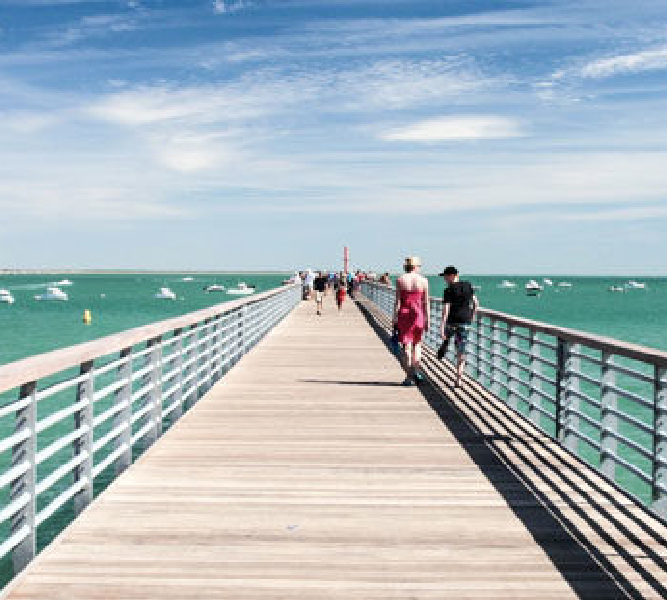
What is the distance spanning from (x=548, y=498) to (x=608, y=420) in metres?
1.11

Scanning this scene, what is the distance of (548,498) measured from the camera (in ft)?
20.1

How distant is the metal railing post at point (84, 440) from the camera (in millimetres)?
5680

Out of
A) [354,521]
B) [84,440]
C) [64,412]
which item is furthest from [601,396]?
[64,412]

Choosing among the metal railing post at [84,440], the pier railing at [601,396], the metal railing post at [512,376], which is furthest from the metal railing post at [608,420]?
the metal railing post at [84,440]

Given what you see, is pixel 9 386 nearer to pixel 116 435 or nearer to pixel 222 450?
pixel 116 435

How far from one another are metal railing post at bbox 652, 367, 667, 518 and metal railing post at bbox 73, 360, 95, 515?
11.7ft

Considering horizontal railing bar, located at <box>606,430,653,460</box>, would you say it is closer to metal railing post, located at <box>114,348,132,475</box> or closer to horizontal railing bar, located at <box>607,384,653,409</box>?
horizontal railing bar, located at <box>607,384,653,409</box>

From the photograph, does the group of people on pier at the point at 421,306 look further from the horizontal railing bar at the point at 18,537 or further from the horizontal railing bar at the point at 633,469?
the horizontal railing bar at the point at 18,537

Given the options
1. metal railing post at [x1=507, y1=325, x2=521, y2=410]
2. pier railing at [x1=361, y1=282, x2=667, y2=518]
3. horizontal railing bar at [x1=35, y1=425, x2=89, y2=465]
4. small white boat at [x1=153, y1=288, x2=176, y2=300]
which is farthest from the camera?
small white boat at [x1=153, y1=288, x2=176, y2=300]

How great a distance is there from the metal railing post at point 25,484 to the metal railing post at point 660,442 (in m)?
3.68

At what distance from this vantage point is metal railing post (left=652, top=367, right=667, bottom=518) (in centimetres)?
561

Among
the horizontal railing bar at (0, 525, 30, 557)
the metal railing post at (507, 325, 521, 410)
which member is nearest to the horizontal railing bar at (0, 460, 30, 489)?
the horizontal railing bar at (0, 525, 30, 557)

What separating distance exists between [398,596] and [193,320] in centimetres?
615

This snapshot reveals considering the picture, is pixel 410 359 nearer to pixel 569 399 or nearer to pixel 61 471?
pixel 569 399
